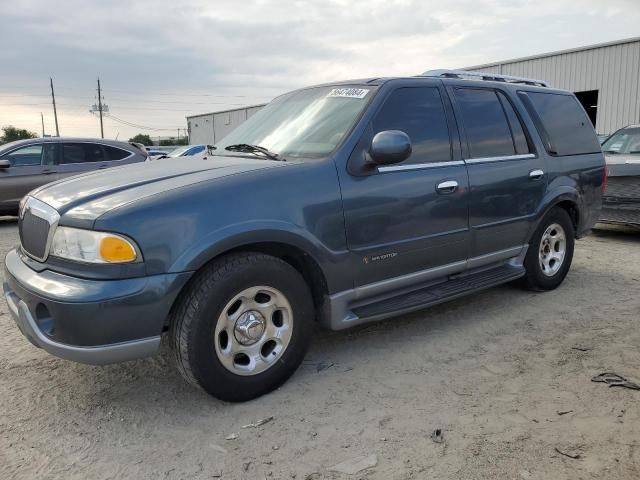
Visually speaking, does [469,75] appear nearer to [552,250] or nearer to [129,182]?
[552,250]

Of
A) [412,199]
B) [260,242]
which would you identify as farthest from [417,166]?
[260,242]

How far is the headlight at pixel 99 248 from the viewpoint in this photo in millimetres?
2561

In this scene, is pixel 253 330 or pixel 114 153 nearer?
pixel 253 330

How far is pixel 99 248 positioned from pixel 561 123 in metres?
4.31

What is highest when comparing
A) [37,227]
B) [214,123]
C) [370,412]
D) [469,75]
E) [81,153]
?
[214,123]

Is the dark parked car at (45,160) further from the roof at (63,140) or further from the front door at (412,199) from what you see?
the front door at (412,199)

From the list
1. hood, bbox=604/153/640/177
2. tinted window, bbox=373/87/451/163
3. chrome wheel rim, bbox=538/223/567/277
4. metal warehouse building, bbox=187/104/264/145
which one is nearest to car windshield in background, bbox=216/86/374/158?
tinted window, bbox=373/87/451/163

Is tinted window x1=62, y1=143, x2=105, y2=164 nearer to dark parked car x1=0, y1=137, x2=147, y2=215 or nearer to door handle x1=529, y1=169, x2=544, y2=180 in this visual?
dark parked car x1=0, y1=137, x2=147, y2=215

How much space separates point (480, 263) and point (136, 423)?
9.02 ft

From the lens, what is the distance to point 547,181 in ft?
15.3

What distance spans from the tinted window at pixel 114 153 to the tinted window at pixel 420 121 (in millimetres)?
8034

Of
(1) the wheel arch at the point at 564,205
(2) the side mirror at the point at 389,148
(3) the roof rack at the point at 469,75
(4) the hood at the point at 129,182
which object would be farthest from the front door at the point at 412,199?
(1) the wheel arch at the point at 564,205

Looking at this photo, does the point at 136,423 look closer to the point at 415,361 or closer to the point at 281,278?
the point at 281,278

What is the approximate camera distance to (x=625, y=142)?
8.30m
